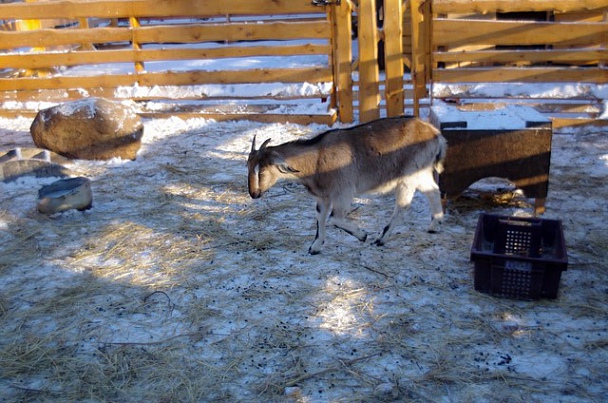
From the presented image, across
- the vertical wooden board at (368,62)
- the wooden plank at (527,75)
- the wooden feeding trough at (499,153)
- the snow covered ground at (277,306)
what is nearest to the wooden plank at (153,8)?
the vertical wooden board at (368,62)

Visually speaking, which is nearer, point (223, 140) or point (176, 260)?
point (176, 260)

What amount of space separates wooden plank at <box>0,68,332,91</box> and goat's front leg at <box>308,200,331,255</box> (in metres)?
4.91

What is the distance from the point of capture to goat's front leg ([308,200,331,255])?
591 cm

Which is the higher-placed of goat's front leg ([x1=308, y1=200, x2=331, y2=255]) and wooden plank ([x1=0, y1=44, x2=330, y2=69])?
wooden plank ([x1=0, y1=44, x2=330, y2=69])

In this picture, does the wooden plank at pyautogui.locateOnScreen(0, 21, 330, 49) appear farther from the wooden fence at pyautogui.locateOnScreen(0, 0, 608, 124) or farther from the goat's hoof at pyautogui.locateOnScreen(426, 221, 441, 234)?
the goat's hoof at pyautogui.locateOnScreen(426, 221, 441, 234)

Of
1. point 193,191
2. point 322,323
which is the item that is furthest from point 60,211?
point 322,323

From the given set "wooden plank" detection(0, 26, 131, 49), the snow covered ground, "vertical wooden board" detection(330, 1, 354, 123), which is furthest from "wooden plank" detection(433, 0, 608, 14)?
"wooden plank" detection(0, 26, 131, 49)

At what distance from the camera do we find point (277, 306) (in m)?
5.00

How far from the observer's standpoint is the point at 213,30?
34.9ft

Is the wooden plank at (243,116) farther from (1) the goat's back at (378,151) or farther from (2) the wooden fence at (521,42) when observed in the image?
(1) the goat's back at (378,151)

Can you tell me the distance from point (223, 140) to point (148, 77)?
8.20ft

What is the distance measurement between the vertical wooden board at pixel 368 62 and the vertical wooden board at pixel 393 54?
175 mm

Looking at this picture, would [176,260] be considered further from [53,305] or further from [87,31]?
[87,31]

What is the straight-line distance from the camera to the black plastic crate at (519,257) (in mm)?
4746
